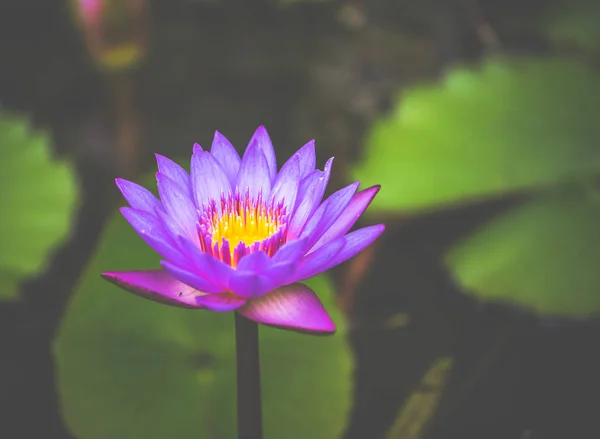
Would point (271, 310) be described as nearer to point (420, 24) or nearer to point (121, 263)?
point (121, 263)

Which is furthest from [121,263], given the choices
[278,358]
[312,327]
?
[312,327]

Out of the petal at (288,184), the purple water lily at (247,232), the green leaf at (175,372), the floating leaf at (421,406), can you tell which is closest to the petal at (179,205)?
the purple water lily at (247,232)

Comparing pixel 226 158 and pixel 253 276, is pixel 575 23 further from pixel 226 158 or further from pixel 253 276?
pixel 253 276

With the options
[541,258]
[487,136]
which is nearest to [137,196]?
[541,258]

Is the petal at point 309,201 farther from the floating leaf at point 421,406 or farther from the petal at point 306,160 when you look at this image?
the floating leaf at point 421,406

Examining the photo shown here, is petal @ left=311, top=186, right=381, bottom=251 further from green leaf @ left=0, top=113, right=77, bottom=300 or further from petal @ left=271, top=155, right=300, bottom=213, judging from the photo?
green leaf @ left=0, top=113, right=77, bottom=300
